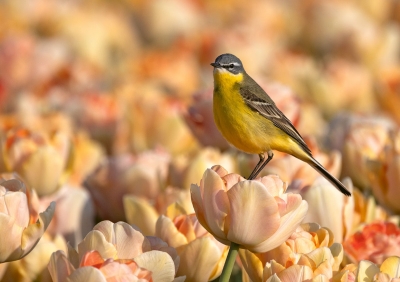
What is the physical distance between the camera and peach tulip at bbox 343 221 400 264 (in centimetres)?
113

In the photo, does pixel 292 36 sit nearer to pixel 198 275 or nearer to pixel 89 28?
pixel 89 28

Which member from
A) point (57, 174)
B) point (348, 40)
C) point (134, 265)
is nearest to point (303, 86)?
point (348, 40)

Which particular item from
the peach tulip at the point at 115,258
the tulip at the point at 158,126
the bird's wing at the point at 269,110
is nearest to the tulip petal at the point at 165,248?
the peach tulip at the point at 115,258

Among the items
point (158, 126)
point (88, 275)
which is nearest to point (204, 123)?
point (158, 126)

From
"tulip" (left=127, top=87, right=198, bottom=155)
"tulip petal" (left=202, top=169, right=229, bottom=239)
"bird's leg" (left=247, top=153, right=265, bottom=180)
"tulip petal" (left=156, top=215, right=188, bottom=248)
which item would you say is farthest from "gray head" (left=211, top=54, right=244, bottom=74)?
"tulip petal" (left=202, top=169, right=229, bottom=239)

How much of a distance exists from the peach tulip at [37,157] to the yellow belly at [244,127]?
1.09ft

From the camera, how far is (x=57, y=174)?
137cm

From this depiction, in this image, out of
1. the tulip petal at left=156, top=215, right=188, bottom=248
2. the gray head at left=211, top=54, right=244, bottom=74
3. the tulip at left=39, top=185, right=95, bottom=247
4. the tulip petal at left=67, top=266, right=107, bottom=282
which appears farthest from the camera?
the gray head at left=211, top=54, right=244, bottom=74

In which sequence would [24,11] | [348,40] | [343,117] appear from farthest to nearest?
[24,11]
[348,40]
[343,117]

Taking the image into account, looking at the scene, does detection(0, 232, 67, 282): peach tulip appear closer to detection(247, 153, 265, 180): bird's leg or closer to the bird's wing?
detection(247, 153, 265, 180): bird's leg

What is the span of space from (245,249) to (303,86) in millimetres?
1537

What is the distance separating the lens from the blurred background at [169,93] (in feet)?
4.55

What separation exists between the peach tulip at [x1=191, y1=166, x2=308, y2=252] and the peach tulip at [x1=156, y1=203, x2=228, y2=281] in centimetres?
9

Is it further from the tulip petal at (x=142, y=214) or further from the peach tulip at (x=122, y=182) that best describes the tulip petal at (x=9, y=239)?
the peach tulip at (x=122, y=182)
